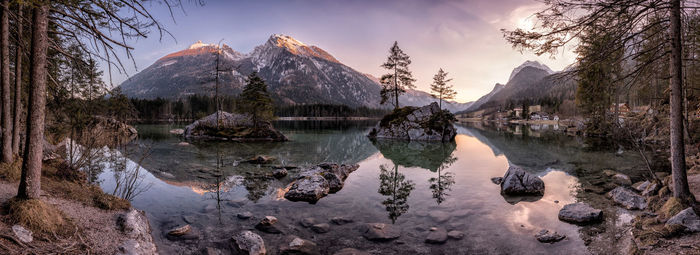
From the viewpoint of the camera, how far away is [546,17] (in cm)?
736

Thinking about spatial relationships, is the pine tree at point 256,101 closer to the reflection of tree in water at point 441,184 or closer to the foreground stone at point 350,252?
the reflection of tree in water at point 441,184

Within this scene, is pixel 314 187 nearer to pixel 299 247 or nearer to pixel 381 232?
pixel 381 232

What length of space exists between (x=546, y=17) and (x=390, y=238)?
288 inches

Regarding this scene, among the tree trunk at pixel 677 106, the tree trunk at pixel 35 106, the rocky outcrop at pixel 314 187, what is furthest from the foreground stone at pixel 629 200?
the tree trunk at pixel 35 106

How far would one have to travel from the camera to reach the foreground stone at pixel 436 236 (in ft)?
22.1

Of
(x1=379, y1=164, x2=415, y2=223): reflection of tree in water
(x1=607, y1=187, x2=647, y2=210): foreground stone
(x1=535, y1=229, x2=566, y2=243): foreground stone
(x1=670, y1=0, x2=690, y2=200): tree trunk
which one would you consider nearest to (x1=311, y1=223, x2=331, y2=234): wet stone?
(x1=379, y1=164, x2=415, y2=223): reflection of tree in water

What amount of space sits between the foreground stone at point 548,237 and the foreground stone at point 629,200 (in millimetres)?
3933

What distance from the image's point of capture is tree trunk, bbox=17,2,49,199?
190 inches

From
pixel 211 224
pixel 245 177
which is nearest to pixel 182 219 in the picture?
pixel 211 224

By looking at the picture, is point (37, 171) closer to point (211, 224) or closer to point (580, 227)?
point (211, 224)

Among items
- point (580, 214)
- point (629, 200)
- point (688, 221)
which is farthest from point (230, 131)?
point (688, 221)

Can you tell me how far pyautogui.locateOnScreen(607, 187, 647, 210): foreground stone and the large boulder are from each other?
948 inches

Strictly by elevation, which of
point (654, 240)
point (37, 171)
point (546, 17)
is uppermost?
point (546, 17)

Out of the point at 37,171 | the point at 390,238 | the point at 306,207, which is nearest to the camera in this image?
the point at 37,171
